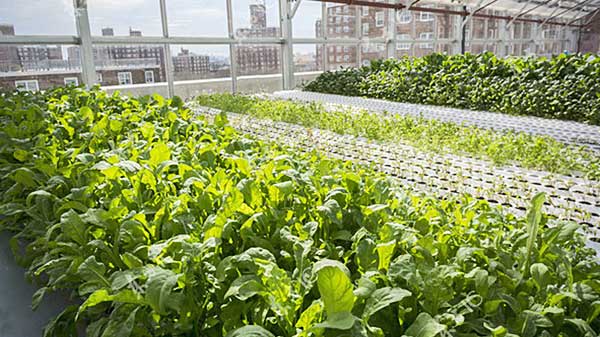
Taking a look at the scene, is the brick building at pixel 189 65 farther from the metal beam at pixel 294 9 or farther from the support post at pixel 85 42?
the metal beam at pixel 294 9

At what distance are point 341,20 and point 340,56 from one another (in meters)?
1.03

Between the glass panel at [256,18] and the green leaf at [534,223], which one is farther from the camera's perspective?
the glass panel at [256,18]

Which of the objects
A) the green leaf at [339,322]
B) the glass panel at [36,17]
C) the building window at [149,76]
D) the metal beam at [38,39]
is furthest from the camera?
the building window at [149,76]

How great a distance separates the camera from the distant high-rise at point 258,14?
1124cm

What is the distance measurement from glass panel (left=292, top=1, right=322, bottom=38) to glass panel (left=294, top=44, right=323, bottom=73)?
324 mm

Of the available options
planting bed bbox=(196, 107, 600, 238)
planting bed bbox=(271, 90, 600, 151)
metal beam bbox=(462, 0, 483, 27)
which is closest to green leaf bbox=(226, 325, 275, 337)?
planting bed bbox=(196, 107, 600, 238)

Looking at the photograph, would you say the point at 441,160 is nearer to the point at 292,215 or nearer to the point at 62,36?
the point at 292,215

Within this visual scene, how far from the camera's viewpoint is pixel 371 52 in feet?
46.0

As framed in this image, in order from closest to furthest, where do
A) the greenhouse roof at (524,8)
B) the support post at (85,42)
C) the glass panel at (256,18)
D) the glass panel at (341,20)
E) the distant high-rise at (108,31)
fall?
the support post at (85,42) → the distant high-rise at (108,31) → the glass panel at (256,18) → the glass panel at (341,20) → the greenhouse roof at (524,8)

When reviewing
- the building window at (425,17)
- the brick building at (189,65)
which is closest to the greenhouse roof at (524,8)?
the building window at (425,17)

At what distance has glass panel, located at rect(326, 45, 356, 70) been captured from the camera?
514 inches

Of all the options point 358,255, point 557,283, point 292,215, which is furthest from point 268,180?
point 557,283

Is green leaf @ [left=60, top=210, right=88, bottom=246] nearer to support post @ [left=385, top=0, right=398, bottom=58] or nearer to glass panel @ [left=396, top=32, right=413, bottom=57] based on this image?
support post @ [left=385, top=0, right=398, bottom=58]

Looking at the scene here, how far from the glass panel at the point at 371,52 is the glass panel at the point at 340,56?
0.38 meters
